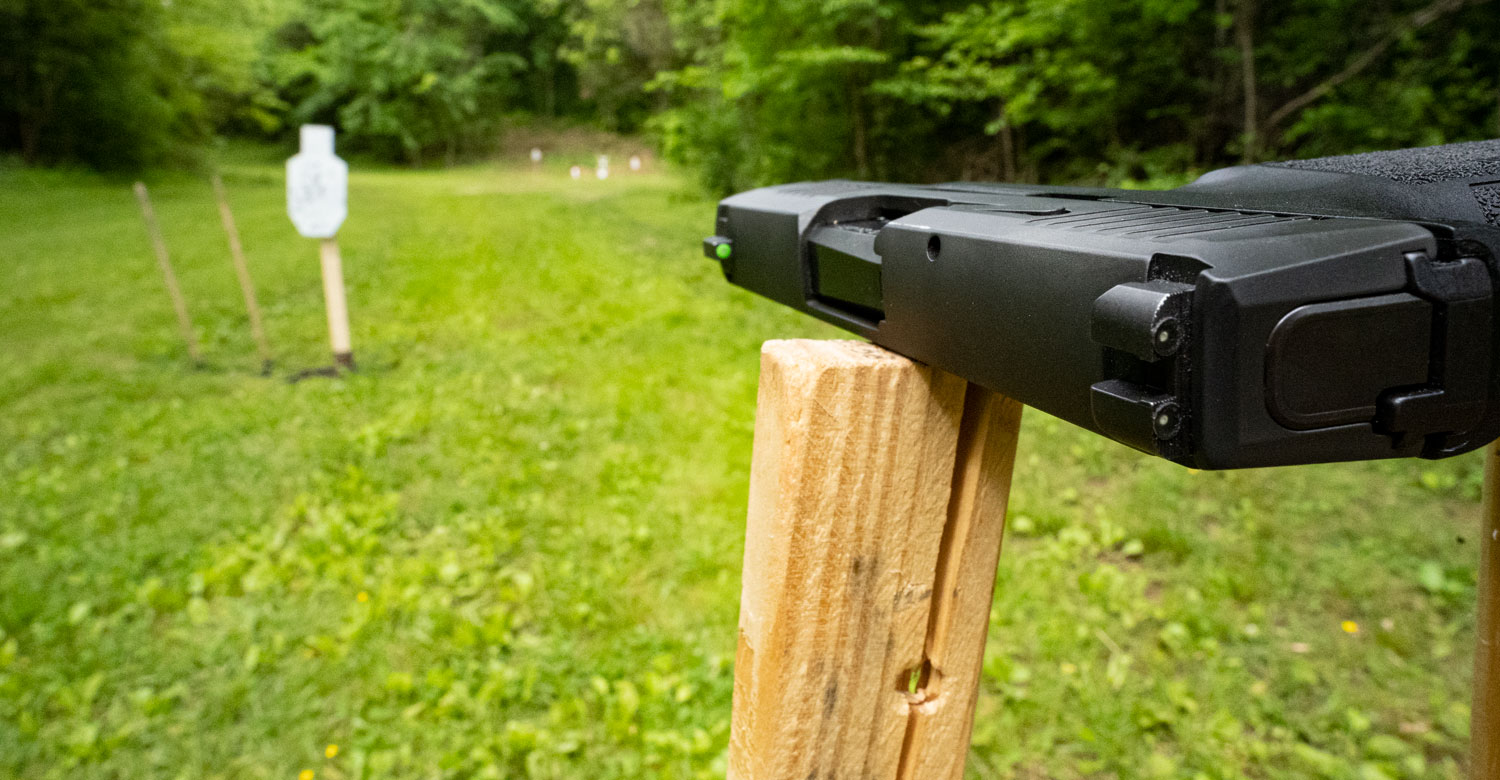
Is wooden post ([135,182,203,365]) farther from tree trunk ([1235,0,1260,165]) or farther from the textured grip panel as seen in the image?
tree trunk ([1235,0,1260,165])

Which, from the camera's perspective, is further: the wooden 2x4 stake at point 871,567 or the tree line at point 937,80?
the tree line at point 937,80

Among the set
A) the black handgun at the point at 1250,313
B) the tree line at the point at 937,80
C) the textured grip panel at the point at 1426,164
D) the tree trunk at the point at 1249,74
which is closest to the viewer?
the black handgun at the point at 1250,313

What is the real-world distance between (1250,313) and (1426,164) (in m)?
0.35

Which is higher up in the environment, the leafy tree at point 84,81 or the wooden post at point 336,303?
the leafy tree at point 84,81

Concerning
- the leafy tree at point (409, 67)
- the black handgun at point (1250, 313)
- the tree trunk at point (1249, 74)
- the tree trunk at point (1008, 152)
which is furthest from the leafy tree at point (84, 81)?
the black handgun at point (1250, 313)

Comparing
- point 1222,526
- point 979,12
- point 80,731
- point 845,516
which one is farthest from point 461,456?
point 979,12

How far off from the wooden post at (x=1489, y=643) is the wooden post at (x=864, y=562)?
0.41 meters

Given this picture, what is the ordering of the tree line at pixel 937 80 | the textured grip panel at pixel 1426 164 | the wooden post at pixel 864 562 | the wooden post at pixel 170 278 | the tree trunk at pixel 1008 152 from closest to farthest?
the textured grip panel at pixel 1426 164
the wooden post at pixel 864 562
the wooden post at pixel 170 278
the tree line at pixel 937 80
the tree trunk at pixel 1008 152

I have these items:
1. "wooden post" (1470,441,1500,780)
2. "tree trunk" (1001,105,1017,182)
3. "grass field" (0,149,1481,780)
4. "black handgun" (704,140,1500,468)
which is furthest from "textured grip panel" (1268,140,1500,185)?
"tree trunk" (1001,105,1017,182)

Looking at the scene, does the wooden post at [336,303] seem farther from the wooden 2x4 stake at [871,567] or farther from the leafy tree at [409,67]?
the leafy tree at [409,67]

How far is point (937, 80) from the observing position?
8.76 m

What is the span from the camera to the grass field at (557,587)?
2139 millimetres

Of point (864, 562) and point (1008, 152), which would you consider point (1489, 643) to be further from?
point (1008, 152)

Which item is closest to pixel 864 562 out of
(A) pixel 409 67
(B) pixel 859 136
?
(B) pixel 859 136
